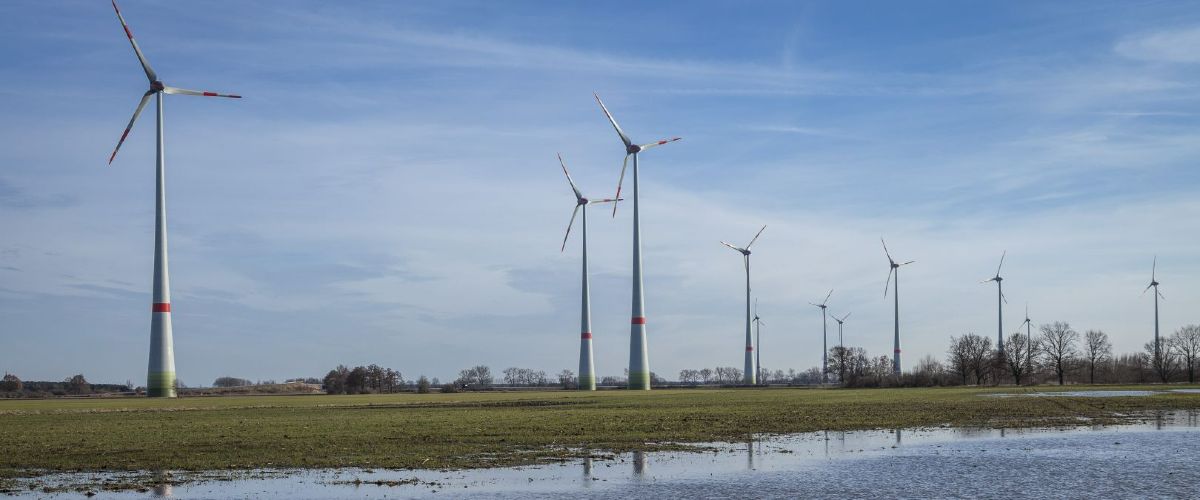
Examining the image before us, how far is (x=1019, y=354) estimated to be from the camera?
584ft

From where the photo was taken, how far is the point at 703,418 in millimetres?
49969

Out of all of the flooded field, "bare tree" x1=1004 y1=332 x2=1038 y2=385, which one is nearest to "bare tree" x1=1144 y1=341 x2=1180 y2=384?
"bare tree" x1=1004 y1=332 x2=1038 y2=385

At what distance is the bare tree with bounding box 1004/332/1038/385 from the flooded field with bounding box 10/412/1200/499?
143 meters

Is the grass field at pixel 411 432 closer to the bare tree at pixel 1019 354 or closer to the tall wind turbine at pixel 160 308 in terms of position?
the tall wind turbine at pixel 160 308

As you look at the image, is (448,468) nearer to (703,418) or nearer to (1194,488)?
(1194,488)

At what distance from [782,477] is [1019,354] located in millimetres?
165184

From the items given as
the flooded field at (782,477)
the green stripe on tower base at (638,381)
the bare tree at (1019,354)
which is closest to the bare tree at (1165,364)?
the bare tree at (1019,354)

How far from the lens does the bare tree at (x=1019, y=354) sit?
17000 cm

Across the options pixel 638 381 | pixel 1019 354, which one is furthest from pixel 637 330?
pixel 1019 354

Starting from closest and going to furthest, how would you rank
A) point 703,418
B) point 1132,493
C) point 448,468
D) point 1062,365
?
1. point 1132,493
2. point 448,468
3. point 703,418
4. point 1062,365

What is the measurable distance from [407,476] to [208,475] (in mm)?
4794

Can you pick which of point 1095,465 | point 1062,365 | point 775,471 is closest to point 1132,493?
point 1095,465

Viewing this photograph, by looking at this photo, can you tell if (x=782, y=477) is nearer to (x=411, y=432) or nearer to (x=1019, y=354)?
(x=411, y=432)

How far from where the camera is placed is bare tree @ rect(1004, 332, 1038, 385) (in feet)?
558
